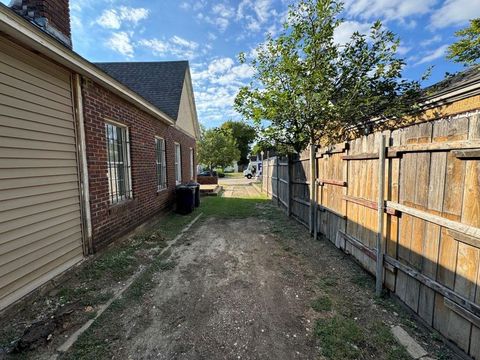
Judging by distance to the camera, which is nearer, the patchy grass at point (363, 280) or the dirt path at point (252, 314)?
the dirt path at point (252, 314)

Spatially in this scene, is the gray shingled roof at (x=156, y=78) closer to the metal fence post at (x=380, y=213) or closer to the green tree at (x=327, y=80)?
the green tree at (x=327, y=80)

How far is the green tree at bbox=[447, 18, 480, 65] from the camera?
8.84 m

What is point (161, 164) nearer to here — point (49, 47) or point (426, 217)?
point (49, 47)

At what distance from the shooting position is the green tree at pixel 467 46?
29.0 feet

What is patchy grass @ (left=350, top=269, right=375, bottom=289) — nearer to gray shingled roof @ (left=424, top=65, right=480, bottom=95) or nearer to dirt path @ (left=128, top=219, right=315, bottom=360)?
dirt path @ (left=128, top=219, right=315, bottom=360)

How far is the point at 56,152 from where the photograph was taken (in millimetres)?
3398

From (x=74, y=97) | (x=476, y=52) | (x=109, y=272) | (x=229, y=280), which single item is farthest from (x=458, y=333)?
(x=476, y=52)

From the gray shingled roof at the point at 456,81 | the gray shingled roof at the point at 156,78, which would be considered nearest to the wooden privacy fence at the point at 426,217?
the gray shingled roof at the point at 456,81

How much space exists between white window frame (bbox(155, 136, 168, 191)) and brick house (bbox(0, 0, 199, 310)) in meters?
1.45

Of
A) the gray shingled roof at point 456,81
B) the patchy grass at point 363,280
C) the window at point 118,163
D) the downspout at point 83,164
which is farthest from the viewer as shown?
the gray shingled roof at point 456,81

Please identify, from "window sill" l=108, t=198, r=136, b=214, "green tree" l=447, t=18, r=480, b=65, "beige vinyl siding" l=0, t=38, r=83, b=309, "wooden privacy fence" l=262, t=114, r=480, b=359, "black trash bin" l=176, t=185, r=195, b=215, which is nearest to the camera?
"wooden privacy fence" l=262, t=114, r=480, b=359

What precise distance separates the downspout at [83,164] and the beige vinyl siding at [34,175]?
0.10 m

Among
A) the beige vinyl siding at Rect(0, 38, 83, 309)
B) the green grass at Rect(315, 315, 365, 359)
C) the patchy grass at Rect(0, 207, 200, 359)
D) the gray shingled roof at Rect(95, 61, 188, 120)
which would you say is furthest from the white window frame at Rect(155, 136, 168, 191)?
the green grass at Rect(315, 315, 365, 359)

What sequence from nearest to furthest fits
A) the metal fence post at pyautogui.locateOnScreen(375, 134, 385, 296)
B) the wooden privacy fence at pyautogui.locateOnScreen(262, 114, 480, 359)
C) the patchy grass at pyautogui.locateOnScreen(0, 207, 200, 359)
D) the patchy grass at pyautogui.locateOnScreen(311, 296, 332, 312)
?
the wooden privacy fence at pyautogui.locateOnScreen(262, 114, 480, 359) < the patchy grass at pyautogui.locateOnScreen(0, 207, 200, 359) < the patchy grass at pyautogui.locateOnScreen(311, 296, 332, 312) < the metal fence post at pyautogui.locateOnScreen(375, 134, 385, 296)
